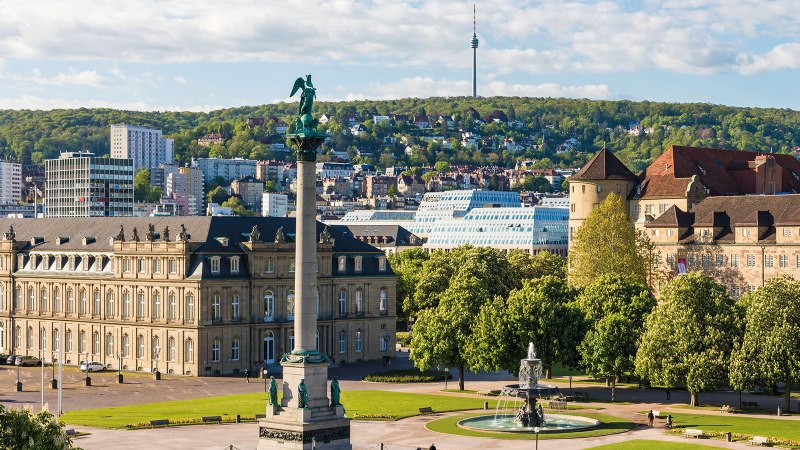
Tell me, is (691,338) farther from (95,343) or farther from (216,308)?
(95,343)

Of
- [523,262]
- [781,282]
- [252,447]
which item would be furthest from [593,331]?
[523,262]

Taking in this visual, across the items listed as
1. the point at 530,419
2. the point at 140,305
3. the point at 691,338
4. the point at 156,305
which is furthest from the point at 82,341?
the point at 691,338

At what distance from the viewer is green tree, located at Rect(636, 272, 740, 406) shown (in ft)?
357

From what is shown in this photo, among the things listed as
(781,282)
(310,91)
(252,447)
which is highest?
(310,91)

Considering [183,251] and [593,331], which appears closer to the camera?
[593,331]

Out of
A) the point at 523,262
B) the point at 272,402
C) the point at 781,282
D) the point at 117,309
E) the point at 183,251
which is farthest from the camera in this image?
the point at 523,262

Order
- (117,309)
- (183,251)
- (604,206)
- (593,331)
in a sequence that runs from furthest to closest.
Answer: (604,206)
(117,309)
(183,251)
(593,331)

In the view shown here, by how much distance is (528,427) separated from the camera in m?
99.8

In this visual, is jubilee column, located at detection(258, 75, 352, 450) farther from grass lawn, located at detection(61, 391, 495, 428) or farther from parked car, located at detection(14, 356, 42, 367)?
parked car, located at detection(14, 356, 42, 367)

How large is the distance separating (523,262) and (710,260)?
26.7 m

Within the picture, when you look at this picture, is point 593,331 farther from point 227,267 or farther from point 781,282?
point 227,267

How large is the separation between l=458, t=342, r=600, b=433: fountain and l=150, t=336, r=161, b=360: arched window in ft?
170

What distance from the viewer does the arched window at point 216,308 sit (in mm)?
143250

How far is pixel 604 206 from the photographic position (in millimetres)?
170000
